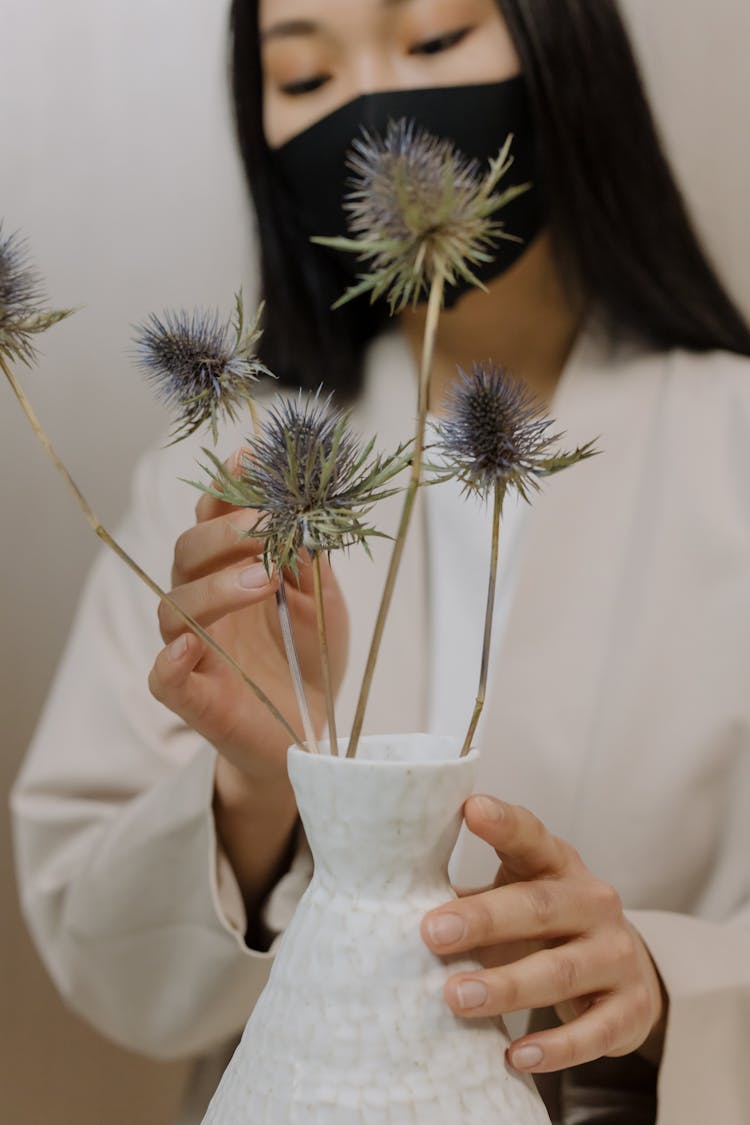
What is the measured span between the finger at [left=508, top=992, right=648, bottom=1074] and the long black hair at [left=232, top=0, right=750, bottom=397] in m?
0.53

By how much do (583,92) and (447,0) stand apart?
0.36 ft

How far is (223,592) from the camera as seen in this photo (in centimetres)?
38

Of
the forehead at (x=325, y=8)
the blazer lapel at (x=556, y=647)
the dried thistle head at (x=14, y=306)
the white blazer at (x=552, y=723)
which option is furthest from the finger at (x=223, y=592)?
the forehead at (x=325, y=8)

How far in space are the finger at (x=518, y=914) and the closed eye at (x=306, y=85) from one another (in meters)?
0.53

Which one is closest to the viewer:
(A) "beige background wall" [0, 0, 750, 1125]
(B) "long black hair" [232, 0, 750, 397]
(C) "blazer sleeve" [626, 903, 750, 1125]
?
(C) "blazer sleeve" [626, 903, 750, 1125]

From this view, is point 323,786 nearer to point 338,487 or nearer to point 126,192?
point 338,487

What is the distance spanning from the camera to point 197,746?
771mm

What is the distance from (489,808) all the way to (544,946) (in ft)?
0.40

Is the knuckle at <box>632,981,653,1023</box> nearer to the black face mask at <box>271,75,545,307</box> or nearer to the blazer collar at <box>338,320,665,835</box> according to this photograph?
the blazer collar at <box>338,320,665,835</box>

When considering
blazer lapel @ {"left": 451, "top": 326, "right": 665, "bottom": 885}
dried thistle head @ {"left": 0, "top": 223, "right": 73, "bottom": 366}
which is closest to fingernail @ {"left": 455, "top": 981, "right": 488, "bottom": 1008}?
dried thistle head @ {"left": 0, "top": 223, "right": 73, "bottom": 366}

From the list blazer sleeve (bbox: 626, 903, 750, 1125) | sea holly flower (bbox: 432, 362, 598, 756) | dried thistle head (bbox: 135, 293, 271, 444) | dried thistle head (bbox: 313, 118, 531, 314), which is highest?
dried thistle head (bbox: 313, 118, 531, 314)

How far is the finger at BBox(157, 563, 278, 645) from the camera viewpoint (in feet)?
1.22

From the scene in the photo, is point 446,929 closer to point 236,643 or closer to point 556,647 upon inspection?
point 236,643

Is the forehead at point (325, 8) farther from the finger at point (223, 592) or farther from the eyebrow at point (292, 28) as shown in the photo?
the finger at point (223, 592)
